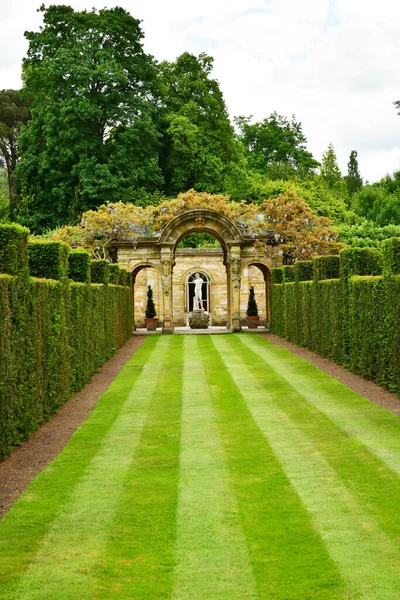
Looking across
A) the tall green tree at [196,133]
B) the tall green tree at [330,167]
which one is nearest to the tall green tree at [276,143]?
the tall green tree at [330,167]

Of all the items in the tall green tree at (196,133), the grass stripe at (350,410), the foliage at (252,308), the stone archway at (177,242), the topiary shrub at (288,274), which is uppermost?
the tall green tree at (196,133)

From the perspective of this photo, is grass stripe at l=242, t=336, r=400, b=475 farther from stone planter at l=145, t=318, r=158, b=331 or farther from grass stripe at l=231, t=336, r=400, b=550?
stone planter at l=145, t=318, r=158, b=331

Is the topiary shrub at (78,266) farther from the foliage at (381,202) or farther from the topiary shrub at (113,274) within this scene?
the foliage at (381,202)

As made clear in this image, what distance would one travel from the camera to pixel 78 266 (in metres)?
20.2

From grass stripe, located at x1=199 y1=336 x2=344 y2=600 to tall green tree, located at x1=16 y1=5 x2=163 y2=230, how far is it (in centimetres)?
3770

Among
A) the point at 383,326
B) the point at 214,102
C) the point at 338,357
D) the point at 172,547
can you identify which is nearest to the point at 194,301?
the point at 214,102

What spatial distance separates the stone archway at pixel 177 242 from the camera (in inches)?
1459

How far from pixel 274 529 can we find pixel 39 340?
718 cm

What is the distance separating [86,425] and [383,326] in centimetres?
722

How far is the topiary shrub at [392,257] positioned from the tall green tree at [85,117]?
105 feet

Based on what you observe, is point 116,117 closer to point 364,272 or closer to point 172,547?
point 364,272

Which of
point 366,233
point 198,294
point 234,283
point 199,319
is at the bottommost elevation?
point 199,319

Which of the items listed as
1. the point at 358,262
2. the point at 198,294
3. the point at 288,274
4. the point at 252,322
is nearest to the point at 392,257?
the point at 358,262

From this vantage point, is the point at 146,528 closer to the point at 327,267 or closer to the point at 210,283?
the point at 327,267
